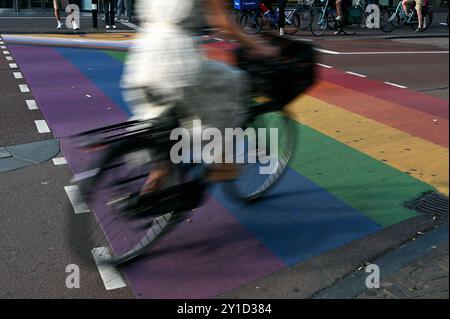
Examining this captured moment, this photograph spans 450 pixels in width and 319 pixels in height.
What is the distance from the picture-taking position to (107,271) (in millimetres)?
3381

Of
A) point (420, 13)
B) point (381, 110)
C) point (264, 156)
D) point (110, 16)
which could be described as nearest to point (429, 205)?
point (264, 156)

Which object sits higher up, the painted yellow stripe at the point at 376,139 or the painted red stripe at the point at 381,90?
the painted red stripe at the point at 381,90

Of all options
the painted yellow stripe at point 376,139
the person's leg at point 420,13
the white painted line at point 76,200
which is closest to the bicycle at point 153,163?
the white painted line at point 76,200

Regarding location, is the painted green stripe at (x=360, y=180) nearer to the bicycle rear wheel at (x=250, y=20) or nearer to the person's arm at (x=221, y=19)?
the person's arm at (x=221, y=19)

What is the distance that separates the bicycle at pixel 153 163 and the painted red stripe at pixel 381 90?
3492 mm

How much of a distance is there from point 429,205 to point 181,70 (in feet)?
7.37

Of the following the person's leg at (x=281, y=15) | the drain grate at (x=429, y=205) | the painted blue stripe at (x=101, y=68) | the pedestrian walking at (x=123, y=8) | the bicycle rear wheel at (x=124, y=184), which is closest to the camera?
the bicycle rear wheel at (x=124, y=184)

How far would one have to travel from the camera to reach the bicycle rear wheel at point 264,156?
3.87 metres

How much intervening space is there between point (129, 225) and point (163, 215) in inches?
11.7

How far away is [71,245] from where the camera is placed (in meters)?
3.59

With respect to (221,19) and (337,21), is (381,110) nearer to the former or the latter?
(221,19)

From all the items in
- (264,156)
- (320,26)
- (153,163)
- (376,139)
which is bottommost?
(376,139)

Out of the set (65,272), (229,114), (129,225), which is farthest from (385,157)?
(65,272)

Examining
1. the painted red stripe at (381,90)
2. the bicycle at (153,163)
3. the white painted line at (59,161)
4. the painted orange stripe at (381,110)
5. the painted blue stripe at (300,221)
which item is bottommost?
the painted blue stripe at (300,221)
